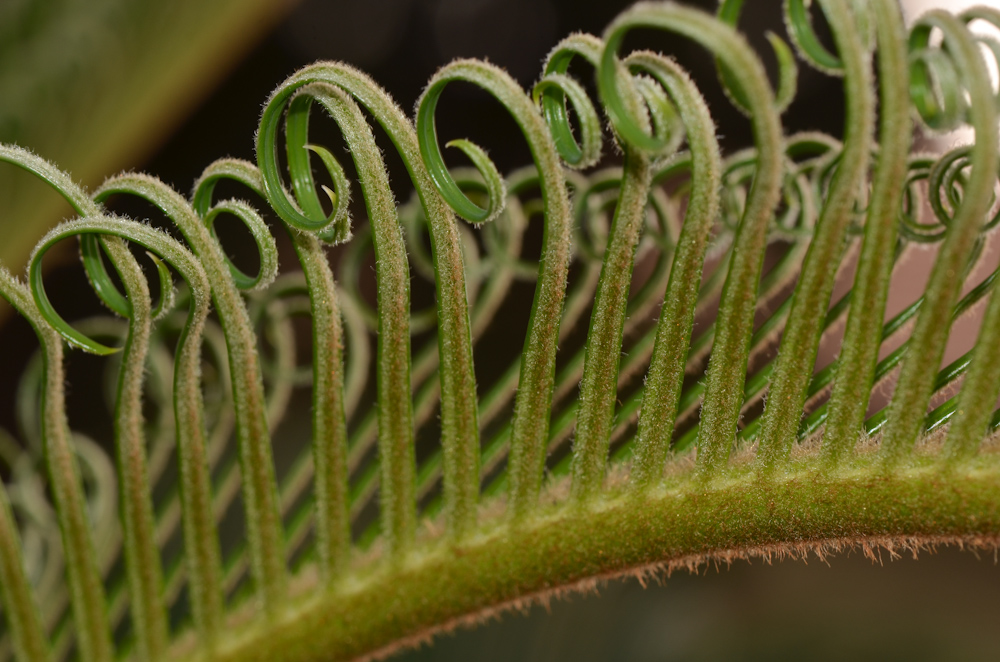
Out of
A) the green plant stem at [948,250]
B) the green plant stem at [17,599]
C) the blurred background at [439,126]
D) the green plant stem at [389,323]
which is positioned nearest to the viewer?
the green plant stem at [948,250]

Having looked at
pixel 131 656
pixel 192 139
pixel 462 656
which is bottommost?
pixel 462 656

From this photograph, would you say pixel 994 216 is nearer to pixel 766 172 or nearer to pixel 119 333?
pixel 766 172

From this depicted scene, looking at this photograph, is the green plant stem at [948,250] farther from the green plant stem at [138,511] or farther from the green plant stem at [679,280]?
the green plant stem at [138,511]

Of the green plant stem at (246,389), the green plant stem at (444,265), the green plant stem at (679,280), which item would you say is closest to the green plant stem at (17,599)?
the green plant stem at (246,389)

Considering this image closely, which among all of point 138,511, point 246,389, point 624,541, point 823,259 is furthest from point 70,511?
point 823,259

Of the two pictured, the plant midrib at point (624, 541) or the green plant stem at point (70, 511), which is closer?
the plant midrib at point (624, 541)

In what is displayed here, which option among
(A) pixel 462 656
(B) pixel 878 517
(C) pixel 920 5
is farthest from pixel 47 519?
(C) pixel 920 5

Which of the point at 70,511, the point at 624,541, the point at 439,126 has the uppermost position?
the point at 439,126

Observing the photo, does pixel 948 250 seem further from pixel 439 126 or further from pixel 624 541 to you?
pixel 439 126
